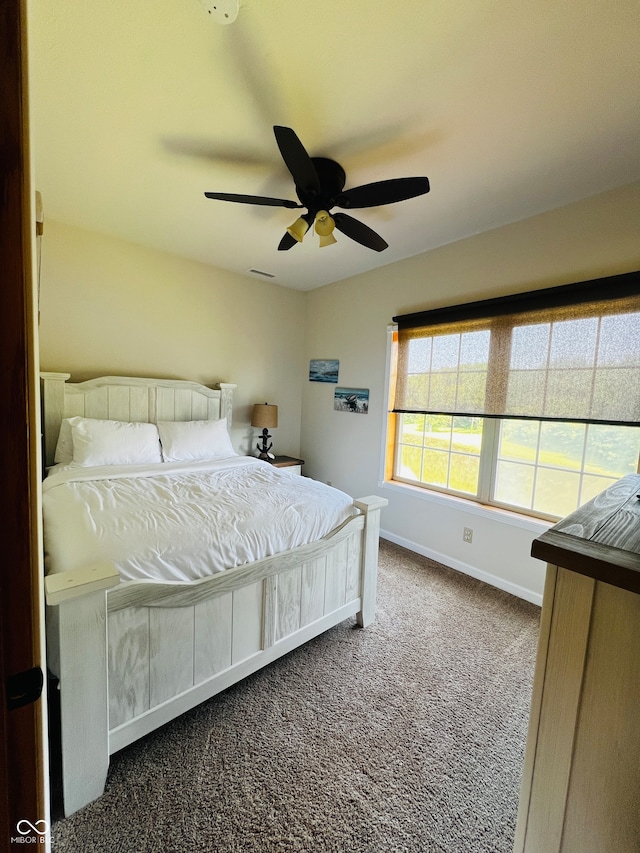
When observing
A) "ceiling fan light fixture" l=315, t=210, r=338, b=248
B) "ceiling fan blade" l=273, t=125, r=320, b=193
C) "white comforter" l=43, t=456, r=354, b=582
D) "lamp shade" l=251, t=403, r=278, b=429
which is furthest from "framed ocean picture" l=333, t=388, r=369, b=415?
"ceiling fan blade" l=273, t=125, r=320, b=193

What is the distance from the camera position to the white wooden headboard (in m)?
2.73

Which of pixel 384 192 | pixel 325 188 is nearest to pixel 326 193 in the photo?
pixel 325 188

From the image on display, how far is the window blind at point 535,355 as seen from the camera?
6.63 ft

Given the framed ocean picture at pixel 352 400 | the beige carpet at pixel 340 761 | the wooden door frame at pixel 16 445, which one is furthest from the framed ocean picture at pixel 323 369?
the wooden door frame at pixel 16 445

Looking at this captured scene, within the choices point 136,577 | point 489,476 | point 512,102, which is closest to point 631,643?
point 136,577

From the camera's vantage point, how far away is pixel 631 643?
0.60 meters

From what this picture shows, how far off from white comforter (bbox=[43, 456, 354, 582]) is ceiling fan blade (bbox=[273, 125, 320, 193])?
1.58 m

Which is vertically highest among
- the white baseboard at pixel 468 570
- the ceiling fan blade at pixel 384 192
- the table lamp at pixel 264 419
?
the ceiling fan blade at pixel 384 192

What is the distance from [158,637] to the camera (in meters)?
1.30

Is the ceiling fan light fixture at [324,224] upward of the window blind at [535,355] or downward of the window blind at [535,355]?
upward

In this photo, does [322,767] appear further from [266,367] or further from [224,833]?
[266,367]

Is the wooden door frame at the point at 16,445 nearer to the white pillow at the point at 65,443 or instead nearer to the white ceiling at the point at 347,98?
the white ceiling at the point at 347,98

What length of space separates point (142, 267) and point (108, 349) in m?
0.82

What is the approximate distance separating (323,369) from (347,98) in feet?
8.78
